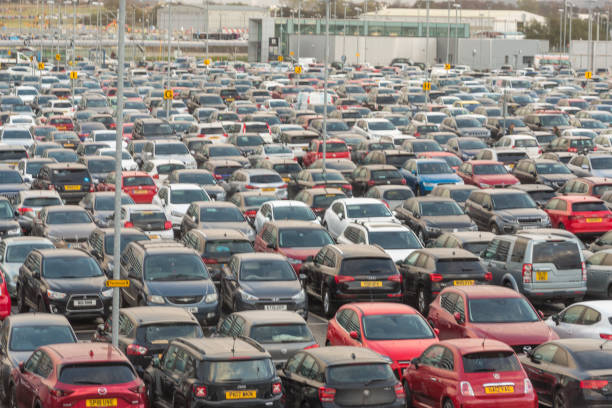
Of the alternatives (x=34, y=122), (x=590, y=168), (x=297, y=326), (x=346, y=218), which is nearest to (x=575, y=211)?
(x=346, y=218)

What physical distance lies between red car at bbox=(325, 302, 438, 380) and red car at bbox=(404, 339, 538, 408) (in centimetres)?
177

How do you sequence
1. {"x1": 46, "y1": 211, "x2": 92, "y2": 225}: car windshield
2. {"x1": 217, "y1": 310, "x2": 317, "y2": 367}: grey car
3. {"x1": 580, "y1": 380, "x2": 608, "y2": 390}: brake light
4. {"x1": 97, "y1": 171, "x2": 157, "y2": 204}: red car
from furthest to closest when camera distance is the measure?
{"x1": 97, "y1": 171, "x2": 157, "y2": 204}: red car
{"x1": 46, "y1": 211, "x2": 92, "y2": 225}: car windshield
{"x1": 217, "y1": 310, "x2": 317, "y2": 367}: grey car
{"x1": 580, "y1": 380, "x2": 608, "y2": 390}: brake light

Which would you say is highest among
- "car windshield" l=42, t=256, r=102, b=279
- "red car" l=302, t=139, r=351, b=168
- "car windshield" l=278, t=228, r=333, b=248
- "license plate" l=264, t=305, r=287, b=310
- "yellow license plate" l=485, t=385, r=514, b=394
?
"red car" l=302, t=139, r=351, b=168

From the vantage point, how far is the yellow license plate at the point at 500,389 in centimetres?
1831

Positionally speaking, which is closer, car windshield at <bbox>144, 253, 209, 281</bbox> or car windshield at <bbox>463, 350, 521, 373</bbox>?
car windshield at <bbox>463, 350, 521, 373</bbox>

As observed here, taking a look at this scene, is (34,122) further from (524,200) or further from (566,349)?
(566,349)

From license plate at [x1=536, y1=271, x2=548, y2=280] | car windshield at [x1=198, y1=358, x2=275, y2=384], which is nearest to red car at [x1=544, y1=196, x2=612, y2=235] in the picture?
license plate at [x1=536, y1=271, x2=548, y2=280]

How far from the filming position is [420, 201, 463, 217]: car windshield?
34.7 m

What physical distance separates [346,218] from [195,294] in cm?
937

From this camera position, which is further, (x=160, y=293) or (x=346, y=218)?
(x=346, y=218)

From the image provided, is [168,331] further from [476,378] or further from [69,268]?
[69,268]

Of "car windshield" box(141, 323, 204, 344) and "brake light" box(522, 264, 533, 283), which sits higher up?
"brake light" box(522, 264, 533, 283)

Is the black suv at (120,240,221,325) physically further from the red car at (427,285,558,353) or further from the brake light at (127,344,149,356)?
the red car at (427,285,558,353)

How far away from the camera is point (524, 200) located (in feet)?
115
